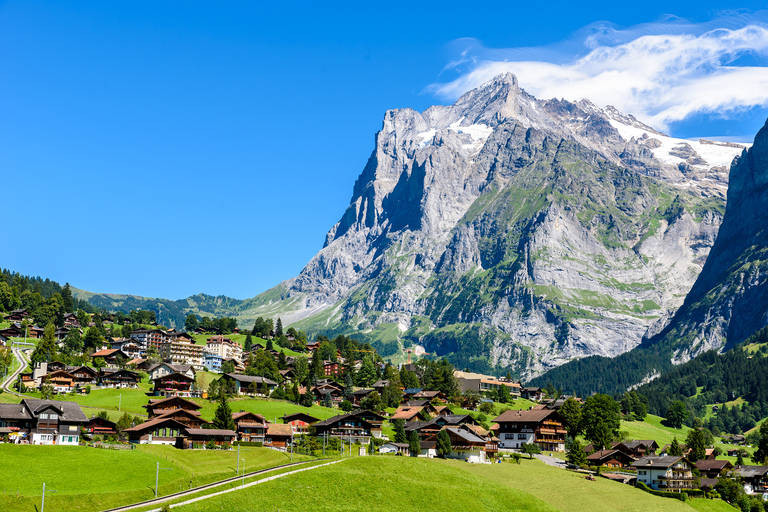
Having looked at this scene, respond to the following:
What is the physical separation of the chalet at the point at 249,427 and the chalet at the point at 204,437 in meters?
4.18

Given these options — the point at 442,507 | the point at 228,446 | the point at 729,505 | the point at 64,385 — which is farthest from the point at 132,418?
the point at 729,505

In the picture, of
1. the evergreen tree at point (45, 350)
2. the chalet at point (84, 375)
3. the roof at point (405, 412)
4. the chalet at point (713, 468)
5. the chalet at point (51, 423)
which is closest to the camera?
the chalet at point (51, 423)

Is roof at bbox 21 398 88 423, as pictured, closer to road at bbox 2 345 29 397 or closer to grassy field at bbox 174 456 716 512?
road at bbox 2 345 29 397

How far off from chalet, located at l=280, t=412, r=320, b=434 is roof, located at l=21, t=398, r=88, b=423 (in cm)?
4167

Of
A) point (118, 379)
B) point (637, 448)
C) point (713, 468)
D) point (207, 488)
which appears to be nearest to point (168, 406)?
point (118, 379)

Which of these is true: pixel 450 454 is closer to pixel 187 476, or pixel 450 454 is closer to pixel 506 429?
pixel 506 429

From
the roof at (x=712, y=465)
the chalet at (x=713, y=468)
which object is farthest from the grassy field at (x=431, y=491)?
the roof at (x=712, y=465)

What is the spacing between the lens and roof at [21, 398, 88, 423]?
118 metres

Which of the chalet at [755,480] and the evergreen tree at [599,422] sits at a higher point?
the evergreen tree at [599,422]

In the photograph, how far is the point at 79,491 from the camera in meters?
86.3

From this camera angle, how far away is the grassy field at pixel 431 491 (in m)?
87.4

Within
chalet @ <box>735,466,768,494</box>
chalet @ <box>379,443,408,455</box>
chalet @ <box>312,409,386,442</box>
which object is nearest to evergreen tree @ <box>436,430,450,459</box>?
chalet @ <box>379,443,408,455</box>

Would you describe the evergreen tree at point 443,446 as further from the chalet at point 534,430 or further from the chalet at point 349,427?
the chalet at point 534,430

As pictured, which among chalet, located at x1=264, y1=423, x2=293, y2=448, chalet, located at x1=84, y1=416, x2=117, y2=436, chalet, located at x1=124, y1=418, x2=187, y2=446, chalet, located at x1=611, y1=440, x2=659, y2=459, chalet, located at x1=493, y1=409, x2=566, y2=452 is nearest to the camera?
chalet, located at x1=84, y1=416, x2=117, y2=436
